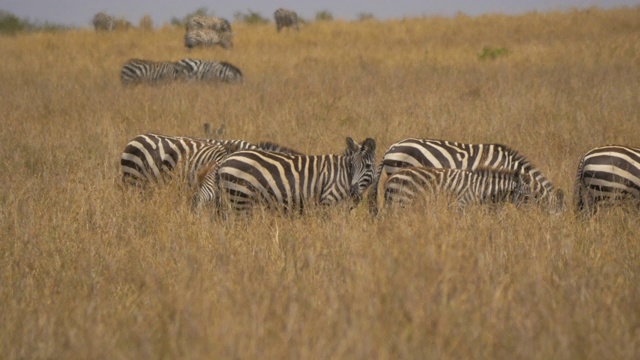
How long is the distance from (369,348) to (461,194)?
3689 mm

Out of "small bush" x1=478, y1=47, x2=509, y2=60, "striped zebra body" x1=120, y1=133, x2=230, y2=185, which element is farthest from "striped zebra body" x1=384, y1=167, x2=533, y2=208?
"small bush" x1=478, y1=47, x2=509, y2=60

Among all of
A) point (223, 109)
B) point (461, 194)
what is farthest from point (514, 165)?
point (223, 109)

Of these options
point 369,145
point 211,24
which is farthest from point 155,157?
point 211,24

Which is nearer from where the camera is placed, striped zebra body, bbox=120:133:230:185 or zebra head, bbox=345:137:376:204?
zebra head, bbox=345:137:376:204

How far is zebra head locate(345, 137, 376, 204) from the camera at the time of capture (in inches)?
264

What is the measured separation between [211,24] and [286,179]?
23225 mm

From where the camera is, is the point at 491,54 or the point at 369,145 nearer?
the point at 369,145

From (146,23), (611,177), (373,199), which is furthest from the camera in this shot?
(146,23)

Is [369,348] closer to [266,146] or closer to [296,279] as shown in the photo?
[296,279]

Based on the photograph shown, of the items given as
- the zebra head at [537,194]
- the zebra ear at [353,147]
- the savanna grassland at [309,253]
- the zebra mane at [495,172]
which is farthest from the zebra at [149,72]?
the zebra head at [537,194]

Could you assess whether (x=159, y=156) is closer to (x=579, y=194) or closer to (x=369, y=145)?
(x=369, y=145)

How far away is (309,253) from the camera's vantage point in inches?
156

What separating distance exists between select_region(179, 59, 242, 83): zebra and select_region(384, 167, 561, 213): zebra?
11.4 metres

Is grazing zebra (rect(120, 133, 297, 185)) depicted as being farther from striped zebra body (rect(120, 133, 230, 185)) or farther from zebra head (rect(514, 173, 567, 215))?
zebra head (rect(514, 173, 567, 215))
